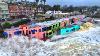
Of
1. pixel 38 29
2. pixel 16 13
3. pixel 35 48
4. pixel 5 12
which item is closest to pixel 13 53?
pixel 35 48

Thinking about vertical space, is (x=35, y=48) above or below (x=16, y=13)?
above

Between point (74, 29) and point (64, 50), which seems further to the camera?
point (74, 29)

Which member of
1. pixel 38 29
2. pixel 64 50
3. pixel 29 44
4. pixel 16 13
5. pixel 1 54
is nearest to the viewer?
pixel 1 54

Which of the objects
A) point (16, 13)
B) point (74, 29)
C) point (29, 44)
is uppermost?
point (29, 44)

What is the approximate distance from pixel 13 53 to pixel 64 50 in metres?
1.72

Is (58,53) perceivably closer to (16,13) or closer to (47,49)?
(47,49)

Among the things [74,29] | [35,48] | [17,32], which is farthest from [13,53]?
[74,29]

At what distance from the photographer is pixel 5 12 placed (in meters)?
29.5

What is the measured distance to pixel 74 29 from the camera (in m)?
18.8

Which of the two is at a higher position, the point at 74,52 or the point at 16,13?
the point at 74,52

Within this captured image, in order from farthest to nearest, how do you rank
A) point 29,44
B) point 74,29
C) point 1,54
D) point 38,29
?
1. point 74,29
2. point 38,29
3. point 29,44
4. point 1,54

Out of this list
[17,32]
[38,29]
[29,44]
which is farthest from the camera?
[38,29]

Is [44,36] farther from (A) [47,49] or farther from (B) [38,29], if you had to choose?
(A) [47,49]

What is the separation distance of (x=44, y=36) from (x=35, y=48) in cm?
417
